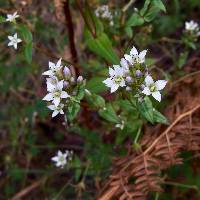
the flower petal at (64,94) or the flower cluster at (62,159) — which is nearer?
the flower petal at (64,94)

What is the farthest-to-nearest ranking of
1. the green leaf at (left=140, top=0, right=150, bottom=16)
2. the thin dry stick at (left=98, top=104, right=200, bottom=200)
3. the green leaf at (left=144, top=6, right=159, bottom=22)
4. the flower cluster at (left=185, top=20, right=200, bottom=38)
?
1. the flower cluster at (left=185, top=20, right=200, bottom=38)
2. the green leaf at (left=144, top=6, right=159, bottom=22)
3. the thin dry stick at (left=98, top=104, right=200, bottom=200)
4. the green leaf at (left=140, top=0, right=150, bottom=16)

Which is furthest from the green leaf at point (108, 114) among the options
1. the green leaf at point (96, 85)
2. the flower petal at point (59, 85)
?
the flower petal at point (59, 85)

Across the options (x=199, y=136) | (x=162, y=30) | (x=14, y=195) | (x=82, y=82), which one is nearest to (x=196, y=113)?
(x=199, y=136)

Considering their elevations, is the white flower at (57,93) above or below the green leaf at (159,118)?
above

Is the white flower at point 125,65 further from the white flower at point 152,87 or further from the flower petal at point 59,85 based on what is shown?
the flower petal at point 59,85

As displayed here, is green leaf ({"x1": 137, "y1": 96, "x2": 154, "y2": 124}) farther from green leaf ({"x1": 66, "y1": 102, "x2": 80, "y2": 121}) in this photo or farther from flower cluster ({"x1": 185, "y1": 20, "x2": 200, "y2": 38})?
flower cluster ({"x1": 185, "y1": 20, "x2": 200, "y2": 38})

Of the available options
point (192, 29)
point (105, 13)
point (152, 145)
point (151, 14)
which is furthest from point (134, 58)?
point (192, 29)

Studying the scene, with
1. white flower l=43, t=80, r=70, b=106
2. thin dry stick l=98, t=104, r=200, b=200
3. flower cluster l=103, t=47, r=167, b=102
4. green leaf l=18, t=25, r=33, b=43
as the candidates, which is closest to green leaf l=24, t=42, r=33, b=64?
green leaf l=18, t=25, r=33, b=43
